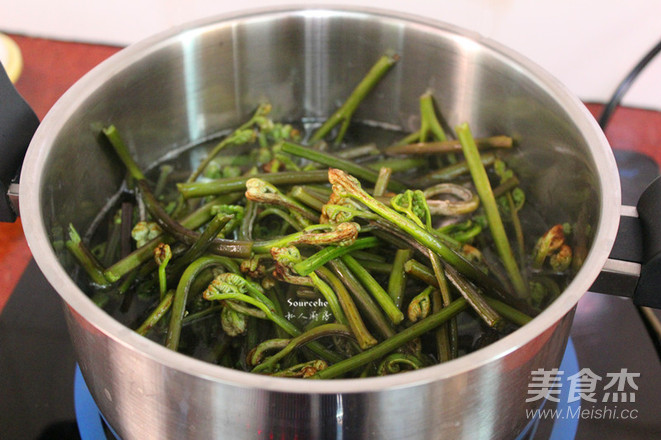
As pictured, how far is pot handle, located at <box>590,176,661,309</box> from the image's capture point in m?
0.70

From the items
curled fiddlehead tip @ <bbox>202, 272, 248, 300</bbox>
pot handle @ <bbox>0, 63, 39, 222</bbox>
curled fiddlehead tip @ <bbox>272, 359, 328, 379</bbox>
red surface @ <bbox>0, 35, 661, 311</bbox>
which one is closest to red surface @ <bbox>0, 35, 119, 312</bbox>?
red surface @ <bbox>0, 35, 661, 311</bbox>

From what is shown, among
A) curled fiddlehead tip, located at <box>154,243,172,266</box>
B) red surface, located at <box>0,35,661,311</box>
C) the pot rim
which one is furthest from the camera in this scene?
red surface, located at <box>0,35,661,311</box>

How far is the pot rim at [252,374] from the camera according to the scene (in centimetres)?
55

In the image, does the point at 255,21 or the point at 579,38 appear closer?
the point at 255,21

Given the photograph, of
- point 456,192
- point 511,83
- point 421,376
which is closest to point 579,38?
point 511,83

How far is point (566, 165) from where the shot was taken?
2.94 ft

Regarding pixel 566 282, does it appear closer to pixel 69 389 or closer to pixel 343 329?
pixel 343 329

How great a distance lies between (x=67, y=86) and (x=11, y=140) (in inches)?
26.5

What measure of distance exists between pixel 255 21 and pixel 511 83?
1.25 ft

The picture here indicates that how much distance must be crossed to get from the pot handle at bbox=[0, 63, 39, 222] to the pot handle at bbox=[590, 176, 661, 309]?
0.65 meters

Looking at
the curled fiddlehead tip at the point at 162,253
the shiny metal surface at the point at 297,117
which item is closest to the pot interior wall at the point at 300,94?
the shiny metal surface at the point at 297,117

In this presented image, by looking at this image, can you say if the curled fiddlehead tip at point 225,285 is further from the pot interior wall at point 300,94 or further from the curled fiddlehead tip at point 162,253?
the pot interior wall at point 300,94

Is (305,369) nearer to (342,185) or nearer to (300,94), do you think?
(342,185)

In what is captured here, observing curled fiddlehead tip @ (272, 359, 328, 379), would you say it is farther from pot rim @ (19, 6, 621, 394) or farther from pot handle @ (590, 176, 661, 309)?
pot handle @ (590, 176, 661, 309)
